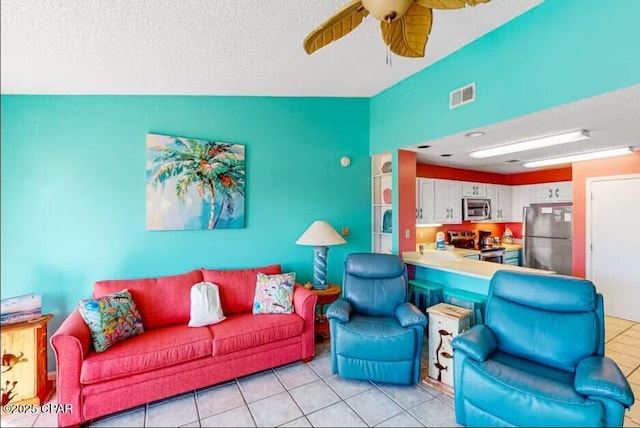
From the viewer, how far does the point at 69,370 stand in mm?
1775

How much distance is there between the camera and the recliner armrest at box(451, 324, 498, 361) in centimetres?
175

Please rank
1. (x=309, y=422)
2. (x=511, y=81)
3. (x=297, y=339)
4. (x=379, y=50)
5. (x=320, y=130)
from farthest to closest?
(x=320, y=130), (x=297, y=339), (x=379, y=50), (x=511, y=81), (x=309, y=422)

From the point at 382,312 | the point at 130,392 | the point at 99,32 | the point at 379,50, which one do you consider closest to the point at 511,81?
the point at 379,50

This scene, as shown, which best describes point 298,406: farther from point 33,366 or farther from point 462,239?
point 462,239

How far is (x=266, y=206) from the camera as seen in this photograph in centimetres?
317

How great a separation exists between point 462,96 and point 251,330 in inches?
103

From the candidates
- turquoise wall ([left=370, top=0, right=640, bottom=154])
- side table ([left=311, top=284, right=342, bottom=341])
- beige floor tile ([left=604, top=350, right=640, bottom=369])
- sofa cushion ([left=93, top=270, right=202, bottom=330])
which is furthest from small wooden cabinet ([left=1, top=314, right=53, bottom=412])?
beige floor tile ([left=604, top=350, right=640, bottom=369])

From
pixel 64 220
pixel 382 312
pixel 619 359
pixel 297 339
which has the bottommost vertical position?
pixel 619 359

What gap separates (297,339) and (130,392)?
1235 mm

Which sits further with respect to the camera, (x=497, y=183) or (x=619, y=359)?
(x=497, y=183)

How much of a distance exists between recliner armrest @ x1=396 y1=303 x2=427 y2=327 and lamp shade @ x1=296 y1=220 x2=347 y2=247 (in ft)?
2.94

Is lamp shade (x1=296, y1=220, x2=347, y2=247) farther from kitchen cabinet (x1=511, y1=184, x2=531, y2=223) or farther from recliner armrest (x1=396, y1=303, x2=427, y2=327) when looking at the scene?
kitchen cabinet (x1=511, y1=184, x2=531, y2=223)

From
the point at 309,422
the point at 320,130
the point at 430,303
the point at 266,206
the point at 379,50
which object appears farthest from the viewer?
the point at 320,130

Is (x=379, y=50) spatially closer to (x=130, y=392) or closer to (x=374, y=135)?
(x=374, y=135)
